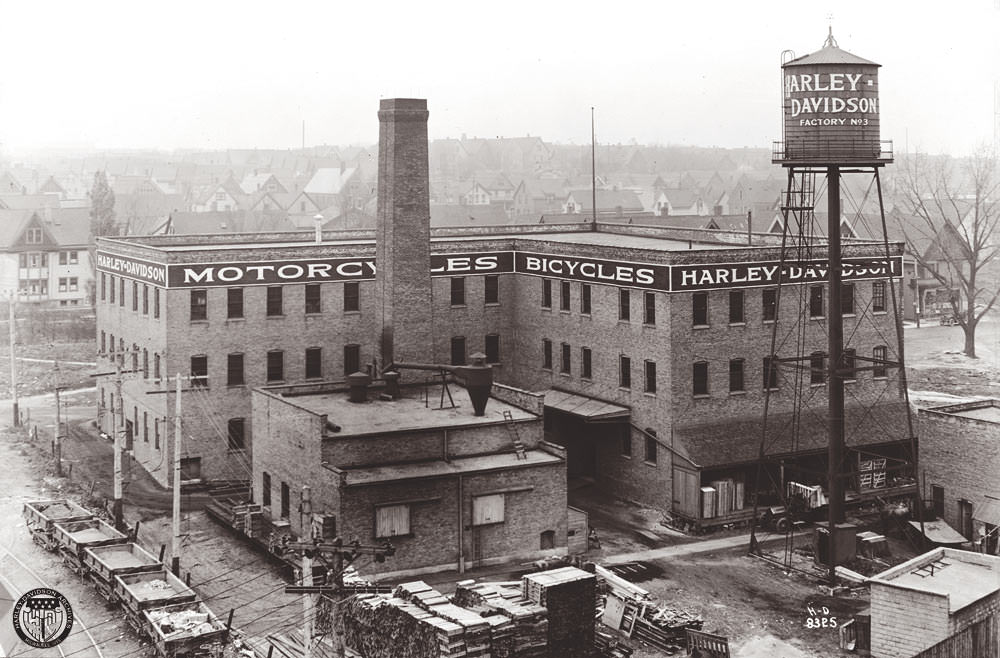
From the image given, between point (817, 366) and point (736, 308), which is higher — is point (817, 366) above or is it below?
below

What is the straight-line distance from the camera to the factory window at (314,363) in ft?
166

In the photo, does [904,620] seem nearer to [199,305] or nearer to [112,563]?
[112,563]

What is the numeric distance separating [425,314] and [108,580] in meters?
16.3

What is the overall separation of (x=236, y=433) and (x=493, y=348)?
1244 cm

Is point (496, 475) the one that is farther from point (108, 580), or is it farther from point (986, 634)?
point (986, 634)

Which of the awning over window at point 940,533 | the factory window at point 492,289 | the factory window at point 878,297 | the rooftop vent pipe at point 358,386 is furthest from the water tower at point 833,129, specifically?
the factory window at point 492,289

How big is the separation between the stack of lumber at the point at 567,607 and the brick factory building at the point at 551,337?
40.8 ft

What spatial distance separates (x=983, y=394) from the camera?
65188mm

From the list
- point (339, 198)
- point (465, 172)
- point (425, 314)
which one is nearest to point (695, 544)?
point (425, 314)

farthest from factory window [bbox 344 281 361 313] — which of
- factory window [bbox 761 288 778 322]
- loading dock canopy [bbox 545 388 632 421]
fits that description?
factory window [bbox 761 288 778 322]

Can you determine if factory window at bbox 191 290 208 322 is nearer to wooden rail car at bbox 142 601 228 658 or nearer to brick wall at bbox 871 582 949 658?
wooden rail car at bbox 142 601 228 658

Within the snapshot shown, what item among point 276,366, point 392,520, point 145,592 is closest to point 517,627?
point 392,520

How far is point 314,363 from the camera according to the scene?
50.8 meters

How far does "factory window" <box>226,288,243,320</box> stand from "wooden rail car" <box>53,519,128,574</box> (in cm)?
1234
